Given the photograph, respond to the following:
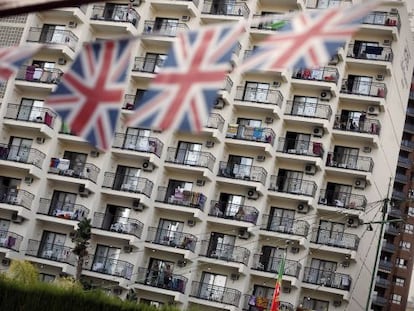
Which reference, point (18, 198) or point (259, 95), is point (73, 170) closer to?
point (18, 198)

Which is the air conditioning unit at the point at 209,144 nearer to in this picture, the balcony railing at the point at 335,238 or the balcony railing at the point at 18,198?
the balcony railing at the point at 335,238

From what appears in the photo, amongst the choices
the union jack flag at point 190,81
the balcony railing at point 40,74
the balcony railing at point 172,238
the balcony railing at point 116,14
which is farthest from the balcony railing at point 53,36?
the union jack flag at point 190,81

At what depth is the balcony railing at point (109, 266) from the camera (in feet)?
143

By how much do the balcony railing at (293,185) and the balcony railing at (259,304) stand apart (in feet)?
20.5

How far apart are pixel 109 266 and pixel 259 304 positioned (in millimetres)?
8658

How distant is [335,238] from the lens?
4544 cm

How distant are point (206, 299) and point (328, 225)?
8.41 m

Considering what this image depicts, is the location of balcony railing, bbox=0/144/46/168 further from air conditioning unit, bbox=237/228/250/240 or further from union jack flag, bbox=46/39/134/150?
union jack flag, bbox=46/39/134/150

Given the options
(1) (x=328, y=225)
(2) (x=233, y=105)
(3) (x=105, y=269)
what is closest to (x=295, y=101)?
(2) (x=233, y=105)

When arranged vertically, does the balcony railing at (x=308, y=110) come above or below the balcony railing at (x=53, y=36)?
below

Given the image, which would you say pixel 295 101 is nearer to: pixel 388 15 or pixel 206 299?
pixel 388 15

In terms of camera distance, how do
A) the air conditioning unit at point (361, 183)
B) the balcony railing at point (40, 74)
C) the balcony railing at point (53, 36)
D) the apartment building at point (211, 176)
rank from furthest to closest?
1. the balcony railing at point (53, 36)
2. the air conditioning unit at point (361, 183)
3. the balcony railing at point (40, 74)
4. the apartment building at point (211, 176)

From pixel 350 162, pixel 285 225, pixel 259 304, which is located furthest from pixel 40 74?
pixel 350 162

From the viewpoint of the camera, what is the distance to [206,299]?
43.9 meters
